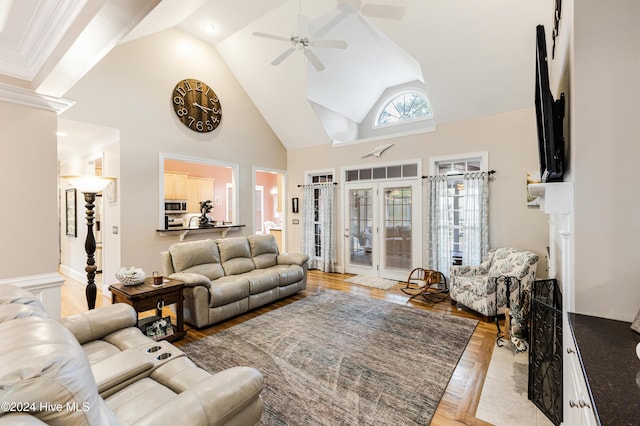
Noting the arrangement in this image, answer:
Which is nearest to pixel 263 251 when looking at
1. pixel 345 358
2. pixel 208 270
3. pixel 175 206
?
pixel 208 270

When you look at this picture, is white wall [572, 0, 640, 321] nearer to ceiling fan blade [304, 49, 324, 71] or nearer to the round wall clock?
ceiling fan blade [304, 49, 324, 71]

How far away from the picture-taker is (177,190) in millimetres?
7355

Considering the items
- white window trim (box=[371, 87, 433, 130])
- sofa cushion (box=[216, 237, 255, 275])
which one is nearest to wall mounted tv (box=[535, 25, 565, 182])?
sofa cushion (box=[216, 237, 255, 275])

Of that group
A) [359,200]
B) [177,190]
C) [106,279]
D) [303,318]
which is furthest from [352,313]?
[177,190]

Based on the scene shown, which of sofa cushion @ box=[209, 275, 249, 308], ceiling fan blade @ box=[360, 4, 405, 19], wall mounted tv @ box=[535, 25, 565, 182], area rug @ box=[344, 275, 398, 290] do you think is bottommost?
area rug @ box=[344, 275, 398, 290]

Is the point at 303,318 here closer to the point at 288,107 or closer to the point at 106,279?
the point at 106,279

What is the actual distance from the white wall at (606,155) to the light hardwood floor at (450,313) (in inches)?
47.5

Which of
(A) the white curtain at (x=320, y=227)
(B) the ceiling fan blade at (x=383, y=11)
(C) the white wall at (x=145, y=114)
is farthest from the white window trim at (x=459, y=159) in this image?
(C) the white wall at (x=145, y=114)

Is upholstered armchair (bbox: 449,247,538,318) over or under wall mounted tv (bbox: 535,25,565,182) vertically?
under

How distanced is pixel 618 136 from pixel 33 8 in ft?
11.1

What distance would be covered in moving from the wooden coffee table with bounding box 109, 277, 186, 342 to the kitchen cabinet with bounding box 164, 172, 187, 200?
14.9 ft

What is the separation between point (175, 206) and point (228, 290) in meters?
4.52

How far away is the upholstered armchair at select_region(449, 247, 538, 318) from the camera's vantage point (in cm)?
351

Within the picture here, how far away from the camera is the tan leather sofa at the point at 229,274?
335cm
